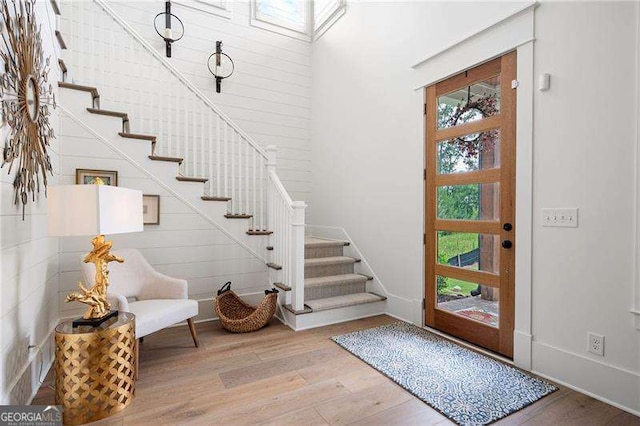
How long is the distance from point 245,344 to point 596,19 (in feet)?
11.5

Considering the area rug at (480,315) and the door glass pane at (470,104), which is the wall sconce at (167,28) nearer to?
the door glass pane at (470,104)

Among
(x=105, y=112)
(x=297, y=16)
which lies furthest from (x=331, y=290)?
(x=297, y=16)

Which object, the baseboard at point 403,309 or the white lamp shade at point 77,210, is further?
the baseboard at point 403,309

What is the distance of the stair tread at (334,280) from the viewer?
3564 millimetres

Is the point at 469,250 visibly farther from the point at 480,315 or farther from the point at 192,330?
the point at 192,330

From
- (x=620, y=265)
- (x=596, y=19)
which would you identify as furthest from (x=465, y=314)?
(x=596, y=19)

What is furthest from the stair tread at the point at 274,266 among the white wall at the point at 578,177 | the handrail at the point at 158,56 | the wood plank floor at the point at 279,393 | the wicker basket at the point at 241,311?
the white wall at the point at 578,177

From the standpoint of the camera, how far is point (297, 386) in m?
2.19

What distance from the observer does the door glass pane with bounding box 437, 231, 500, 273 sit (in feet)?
8.73

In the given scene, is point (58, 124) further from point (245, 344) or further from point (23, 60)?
point (245, 344)

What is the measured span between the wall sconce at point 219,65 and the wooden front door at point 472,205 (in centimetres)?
288

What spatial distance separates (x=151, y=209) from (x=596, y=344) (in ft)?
12.3

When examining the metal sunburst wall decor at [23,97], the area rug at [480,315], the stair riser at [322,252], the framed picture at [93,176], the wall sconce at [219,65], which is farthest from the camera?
the wall sconce at [219,65]

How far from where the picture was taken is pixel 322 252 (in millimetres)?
4156
